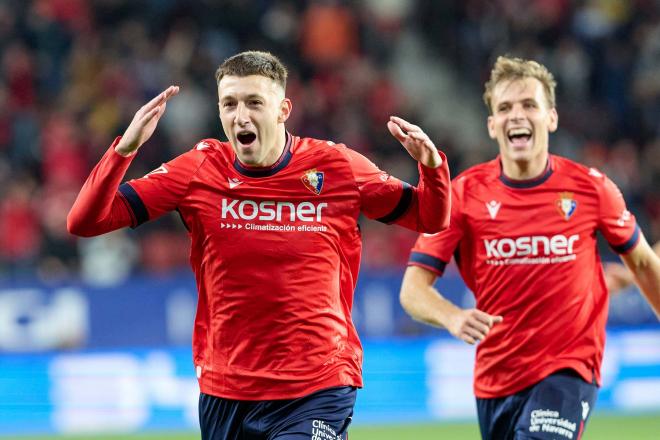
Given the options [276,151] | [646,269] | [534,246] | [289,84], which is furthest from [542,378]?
[289,84]

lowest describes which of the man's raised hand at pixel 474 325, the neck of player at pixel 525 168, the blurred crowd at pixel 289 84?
the man's raised hand at pixel 474 325

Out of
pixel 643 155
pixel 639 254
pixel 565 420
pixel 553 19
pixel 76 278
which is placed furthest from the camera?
pixel 553 19

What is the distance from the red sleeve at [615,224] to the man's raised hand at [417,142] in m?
1.52

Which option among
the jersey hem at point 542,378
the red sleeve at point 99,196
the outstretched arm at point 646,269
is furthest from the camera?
the outstretched arm at point 646,269

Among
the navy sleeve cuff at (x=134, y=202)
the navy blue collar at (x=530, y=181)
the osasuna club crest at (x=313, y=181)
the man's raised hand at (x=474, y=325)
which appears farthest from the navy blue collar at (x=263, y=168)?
the navy blue collar at (x=530, y=181)

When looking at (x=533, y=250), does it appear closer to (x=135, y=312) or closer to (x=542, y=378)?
(x=542, y=378)

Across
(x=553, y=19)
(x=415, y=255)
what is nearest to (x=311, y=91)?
(x=553, y=19)

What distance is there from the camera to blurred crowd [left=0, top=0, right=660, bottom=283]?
1498 centimetres

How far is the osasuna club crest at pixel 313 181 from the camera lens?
601cm

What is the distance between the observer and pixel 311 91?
16953mm

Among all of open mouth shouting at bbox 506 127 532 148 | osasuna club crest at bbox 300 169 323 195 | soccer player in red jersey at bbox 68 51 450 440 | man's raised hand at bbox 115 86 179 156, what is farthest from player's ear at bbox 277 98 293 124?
open mouth shouting at bbox 506 127 532 148

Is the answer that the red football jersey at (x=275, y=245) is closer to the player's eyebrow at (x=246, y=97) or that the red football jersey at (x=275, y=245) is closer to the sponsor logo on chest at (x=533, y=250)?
the player's eyebrow at (x=246, y=97)

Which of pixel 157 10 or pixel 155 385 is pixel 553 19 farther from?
pixel 155 385

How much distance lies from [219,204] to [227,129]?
0.36 meters
